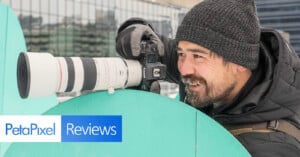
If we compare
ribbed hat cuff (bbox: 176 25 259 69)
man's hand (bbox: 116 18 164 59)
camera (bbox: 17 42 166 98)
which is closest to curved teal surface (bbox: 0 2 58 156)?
man's hand (bbox: 116 18 164 59)

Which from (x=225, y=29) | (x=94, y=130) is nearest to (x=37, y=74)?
(x=94, y=130)

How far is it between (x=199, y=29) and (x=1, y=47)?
39.3 inches

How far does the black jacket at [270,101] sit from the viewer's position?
3.97ft

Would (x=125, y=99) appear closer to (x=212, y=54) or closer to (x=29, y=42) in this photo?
(x=212, y=54)

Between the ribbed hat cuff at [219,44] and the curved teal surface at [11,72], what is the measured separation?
84 centimetres

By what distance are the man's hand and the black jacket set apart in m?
0.28

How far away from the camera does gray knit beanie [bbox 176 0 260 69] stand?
1.29 m

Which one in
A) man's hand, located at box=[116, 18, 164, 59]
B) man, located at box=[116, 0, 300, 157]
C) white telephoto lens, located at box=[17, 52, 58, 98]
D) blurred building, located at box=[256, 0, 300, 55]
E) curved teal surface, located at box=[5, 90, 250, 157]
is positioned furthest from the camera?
blurred building, located at box=[256, 0, 300, 55]

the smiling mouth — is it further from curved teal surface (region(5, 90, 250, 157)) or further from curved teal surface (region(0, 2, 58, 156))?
curved teal surface (region(0, 2, 58, 156))

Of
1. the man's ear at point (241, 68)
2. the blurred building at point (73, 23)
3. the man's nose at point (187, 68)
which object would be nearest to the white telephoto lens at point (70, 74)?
the man's nose at point (187, 68)

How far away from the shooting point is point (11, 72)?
6.27ft

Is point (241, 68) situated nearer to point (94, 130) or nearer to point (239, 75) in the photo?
point (239, 75)

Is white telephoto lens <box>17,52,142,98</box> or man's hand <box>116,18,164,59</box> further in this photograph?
man's hand <box>116,18,164,59</box>

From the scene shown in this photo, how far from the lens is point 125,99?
1159 mm
